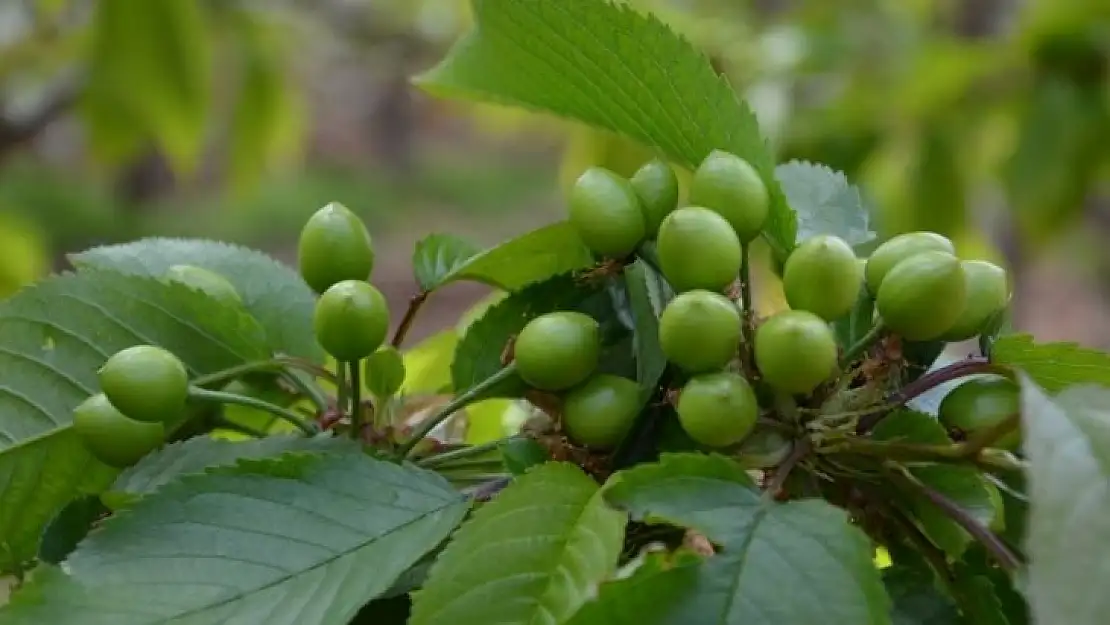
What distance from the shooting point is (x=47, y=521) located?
521 millimetres

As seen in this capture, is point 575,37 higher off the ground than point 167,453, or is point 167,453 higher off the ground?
point 575,37

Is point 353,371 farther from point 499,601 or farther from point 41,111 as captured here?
point 41,111

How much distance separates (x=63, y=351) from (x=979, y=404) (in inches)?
15.7

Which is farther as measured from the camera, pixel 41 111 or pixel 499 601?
pixel 41 111

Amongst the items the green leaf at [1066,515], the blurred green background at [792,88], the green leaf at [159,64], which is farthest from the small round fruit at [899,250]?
the green leaf at [159,64]

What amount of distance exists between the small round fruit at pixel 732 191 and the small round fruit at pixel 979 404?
0.10m

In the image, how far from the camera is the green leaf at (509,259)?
1.75ft

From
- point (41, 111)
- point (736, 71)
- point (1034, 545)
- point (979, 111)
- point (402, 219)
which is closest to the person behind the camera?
point (1034, 545)

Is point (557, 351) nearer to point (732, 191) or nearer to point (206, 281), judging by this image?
point (732, 191)

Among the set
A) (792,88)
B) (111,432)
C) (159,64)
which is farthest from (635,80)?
(792,88)

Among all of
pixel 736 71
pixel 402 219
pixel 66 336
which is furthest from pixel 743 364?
pixel 402 219

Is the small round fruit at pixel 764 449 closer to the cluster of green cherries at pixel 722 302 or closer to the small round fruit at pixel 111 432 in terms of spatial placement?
the cluster of green cherries at pixel 722 302

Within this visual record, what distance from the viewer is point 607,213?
465mm

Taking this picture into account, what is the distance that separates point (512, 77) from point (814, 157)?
135cm
